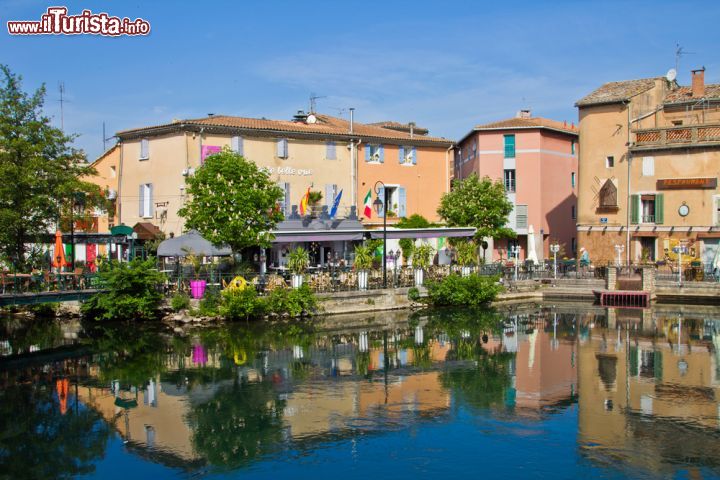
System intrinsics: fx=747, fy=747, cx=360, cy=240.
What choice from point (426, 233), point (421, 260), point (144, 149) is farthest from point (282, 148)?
point (421, 260)

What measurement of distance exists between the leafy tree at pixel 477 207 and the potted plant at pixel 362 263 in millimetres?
9111

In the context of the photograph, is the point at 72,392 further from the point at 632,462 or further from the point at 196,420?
the point at 632,462

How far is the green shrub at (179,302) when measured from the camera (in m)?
27.5

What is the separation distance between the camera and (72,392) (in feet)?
59.2

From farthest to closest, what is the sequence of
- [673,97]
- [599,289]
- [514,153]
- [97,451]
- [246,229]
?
1. [514,153]
2. [673,97]
3. [599,289]
4. [246,229]
5. [97,451]

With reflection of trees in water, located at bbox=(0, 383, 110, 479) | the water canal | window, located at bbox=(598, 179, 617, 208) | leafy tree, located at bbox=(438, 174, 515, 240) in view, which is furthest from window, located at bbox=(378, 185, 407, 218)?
reflection of trees in water, located at bbox=(0, 383, 110, 479)

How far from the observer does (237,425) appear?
15070 mm

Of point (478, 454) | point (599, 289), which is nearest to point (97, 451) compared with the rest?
point (478, 454)

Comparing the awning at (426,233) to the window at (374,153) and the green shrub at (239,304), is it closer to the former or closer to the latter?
the window at (374,153)

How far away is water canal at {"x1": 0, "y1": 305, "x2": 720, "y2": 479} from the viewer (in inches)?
510

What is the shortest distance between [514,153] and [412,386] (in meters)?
33.2

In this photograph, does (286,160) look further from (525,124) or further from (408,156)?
(525,124)

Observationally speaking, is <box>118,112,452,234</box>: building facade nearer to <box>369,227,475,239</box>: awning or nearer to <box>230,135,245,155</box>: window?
<box>230,135,245,155</box>: window

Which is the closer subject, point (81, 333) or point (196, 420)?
point (196, 420)
